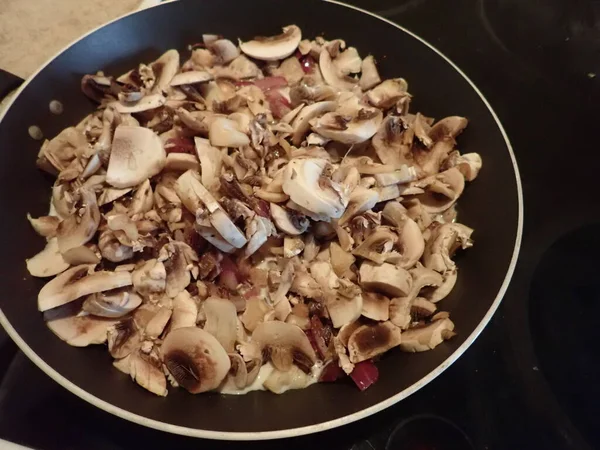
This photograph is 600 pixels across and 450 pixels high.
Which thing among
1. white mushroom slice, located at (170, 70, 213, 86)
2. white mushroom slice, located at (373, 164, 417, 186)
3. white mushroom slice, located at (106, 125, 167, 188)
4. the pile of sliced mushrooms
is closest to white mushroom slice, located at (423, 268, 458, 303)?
the pile of sliced mushrooms

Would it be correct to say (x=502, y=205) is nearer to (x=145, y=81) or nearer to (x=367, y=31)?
(x=367, y=31)

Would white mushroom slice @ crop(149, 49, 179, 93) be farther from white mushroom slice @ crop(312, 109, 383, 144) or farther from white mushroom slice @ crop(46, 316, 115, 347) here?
white mushroom slice @ crop(46, 316, 115, 347)

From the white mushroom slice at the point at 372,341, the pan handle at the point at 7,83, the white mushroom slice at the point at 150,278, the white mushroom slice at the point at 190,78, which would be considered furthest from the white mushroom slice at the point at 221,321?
the pan handle at the point at 7,83

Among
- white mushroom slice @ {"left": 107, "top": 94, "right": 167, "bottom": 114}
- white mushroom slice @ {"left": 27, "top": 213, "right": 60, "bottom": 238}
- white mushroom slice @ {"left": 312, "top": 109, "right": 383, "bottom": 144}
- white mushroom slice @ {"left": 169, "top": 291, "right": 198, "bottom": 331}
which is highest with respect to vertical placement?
white mushroom slice @ {"left": 107, "top": 94, "right": 167, "bottom": 114}

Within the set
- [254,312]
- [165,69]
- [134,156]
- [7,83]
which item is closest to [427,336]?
[254,312]

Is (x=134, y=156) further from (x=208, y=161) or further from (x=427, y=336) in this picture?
(x=427, y=336)

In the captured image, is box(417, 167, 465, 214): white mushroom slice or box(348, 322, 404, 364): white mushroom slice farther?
box(417, 167, 465, 214): white mushroom slice
